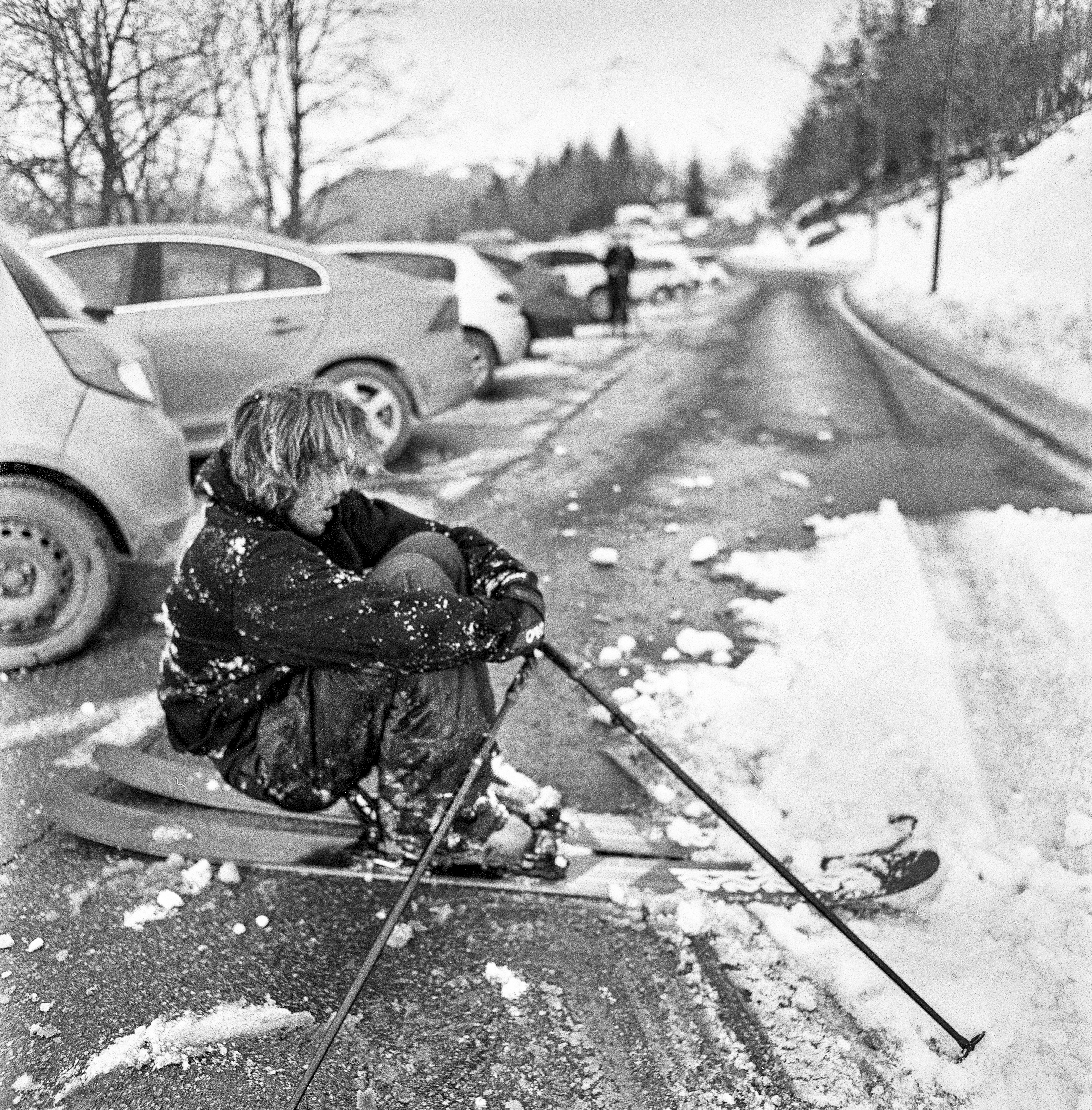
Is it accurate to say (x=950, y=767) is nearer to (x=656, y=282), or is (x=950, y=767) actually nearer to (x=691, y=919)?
(x=691, y=919)

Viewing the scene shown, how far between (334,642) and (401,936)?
0.69m

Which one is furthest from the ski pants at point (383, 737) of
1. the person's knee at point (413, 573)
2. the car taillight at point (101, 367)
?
the car taillight at point (101, 367)

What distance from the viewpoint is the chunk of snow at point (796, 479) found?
5.56 metres

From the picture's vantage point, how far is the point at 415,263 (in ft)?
29.1

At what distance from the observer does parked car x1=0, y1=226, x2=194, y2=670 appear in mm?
3250

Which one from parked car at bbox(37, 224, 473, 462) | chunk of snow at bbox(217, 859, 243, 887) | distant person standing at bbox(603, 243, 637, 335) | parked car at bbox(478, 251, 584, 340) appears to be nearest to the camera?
chunk of snow at bbox(217, 859, 243, 887)

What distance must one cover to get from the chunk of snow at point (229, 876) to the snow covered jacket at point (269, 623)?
0.32 m

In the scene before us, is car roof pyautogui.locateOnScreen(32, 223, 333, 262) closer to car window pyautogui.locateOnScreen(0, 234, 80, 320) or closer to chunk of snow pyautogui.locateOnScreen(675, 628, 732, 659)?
car window pyautogui.locateOnScreen(0, 234, 80, 320)

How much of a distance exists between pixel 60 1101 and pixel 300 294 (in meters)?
4.72

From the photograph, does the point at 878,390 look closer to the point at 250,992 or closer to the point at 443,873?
the point at 443,873

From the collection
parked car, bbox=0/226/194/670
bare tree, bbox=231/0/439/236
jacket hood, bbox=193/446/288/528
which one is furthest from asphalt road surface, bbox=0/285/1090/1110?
bare tree, bbox=231/0/439/236

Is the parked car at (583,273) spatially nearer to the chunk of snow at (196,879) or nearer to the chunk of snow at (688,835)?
the chunk of snow at (688,835)

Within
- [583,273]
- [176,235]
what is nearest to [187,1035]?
[176,235]

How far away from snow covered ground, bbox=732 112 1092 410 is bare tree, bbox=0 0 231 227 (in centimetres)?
192
